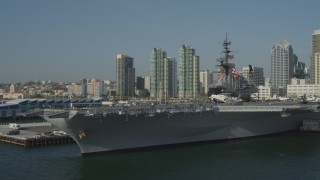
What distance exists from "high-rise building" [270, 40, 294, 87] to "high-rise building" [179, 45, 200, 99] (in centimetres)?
6771

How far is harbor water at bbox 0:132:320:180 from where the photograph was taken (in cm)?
2244

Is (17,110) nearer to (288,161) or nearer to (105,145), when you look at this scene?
(105,145)

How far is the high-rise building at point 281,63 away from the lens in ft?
493

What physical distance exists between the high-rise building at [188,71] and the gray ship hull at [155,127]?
54.1m

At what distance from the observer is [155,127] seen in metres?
28.7

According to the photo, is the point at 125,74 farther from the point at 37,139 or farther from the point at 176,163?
the point at 176,163

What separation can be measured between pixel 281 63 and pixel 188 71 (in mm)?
69721

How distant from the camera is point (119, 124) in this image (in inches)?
1058

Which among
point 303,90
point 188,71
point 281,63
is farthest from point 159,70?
point 281,63

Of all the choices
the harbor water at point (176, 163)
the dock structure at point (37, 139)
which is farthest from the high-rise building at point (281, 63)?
the dock structure at point (37, 139)

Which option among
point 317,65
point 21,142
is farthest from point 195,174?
point 317,65

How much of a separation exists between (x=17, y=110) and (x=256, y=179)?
55778 mm

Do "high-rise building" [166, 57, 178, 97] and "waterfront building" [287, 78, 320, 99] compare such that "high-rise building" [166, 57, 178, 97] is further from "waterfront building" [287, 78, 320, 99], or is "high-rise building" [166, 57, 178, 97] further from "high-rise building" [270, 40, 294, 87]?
"high-rise building" [270, 40, 294, 87]

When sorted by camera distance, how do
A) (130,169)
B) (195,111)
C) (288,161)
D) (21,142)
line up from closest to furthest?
(130,169)
(288,161)
(195,111)
(21,142)
